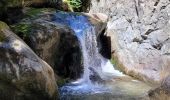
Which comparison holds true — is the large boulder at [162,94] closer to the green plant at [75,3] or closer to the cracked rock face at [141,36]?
the cracked rock face at [141,36]

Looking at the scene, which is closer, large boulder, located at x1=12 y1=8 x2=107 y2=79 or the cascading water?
large boulder, located at x1=12 y1=8 x2=107 y2=79

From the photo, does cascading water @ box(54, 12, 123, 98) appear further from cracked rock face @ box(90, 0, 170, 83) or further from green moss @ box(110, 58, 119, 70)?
cracked rock face @ box(90, 0, 170, 83)

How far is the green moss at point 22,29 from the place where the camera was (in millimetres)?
8227

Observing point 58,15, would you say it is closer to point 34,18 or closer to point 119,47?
point 34,18

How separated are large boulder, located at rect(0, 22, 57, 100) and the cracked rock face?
3729mm

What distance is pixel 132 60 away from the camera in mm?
10461

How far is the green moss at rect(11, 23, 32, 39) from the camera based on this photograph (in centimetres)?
823

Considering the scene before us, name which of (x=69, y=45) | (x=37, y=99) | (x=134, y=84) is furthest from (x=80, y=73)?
(x=37, y=99)

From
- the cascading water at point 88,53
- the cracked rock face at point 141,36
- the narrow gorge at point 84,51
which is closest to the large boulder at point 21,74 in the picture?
the narrow gorge at point 84,51

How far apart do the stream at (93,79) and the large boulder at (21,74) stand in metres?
1.19

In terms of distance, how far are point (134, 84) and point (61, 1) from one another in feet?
15.6

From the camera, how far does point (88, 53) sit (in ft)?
34.4

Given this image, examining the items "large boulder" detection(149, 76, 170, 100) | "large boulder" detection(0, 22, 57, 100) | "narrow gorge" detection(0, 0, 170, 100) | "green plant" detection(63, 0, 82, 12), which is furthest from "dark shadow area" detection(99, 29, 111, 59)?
"large boulder" detection(149, 76, 170, 100)

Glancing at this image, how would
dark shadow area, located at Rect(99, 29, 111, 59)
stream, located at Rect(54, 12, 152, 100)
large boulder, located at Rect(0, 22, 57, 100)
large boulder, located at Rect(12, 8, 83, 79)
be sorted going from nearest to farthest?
large boulder, located at Rect(0, 22, 57, 100) → stream, located at Rect(54, 12, 152, 100) → large boulder, located at Rect(12, 8, 83, 79) → dark shadow area, located at Rect(99, 29, 111, 59)
